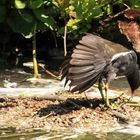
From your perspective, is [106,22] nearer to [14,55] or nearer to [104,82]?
[14,55]

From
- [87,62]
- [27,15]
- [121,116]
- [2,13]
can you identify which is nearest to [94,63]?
[87,62]

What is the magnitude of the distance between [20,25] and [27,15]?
0.83 feet

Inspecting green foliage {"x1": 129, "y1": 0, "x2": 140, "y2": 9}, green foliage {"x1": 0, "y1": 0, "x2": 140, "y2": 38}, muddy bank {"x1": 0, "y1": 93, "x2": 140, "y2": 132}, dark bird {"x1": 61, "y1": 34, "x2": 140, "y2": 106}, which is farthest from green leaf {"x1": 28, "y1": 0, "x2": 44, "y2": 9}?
dark bird {"x1": 61, "y1": 34, "x2": 140, "y2": 106}

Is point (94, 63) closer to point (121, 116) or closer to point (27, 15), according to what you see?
point (121, 116)

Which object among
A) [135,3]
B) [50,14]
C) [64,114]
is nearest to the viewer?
[64,114]

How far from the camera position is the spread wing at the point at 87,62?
5754mm

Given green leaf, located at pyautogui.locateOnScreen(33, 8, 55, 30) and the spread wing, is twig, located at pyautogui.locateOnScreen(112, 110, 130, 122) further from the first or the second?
green leaf, located at pyautogui.locateOnScreen(33, 8, 55, 30)

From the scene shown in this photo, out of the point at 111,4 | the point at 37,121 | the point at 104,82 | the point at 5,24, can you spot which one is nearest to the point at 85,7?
the point at 111,4

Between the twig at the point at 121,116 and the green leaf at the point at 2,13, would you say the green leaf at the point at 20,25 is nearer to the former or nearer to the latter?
the green leaf at the point at 2,13

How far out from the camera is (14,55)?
360 inches

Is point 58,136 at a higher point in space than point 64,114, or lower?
lower

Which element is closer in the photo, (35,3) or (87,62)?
(87,62)

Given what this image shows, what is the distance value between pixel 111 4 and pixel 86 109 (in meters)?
3.08

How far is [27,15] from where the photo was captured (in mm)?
8125
